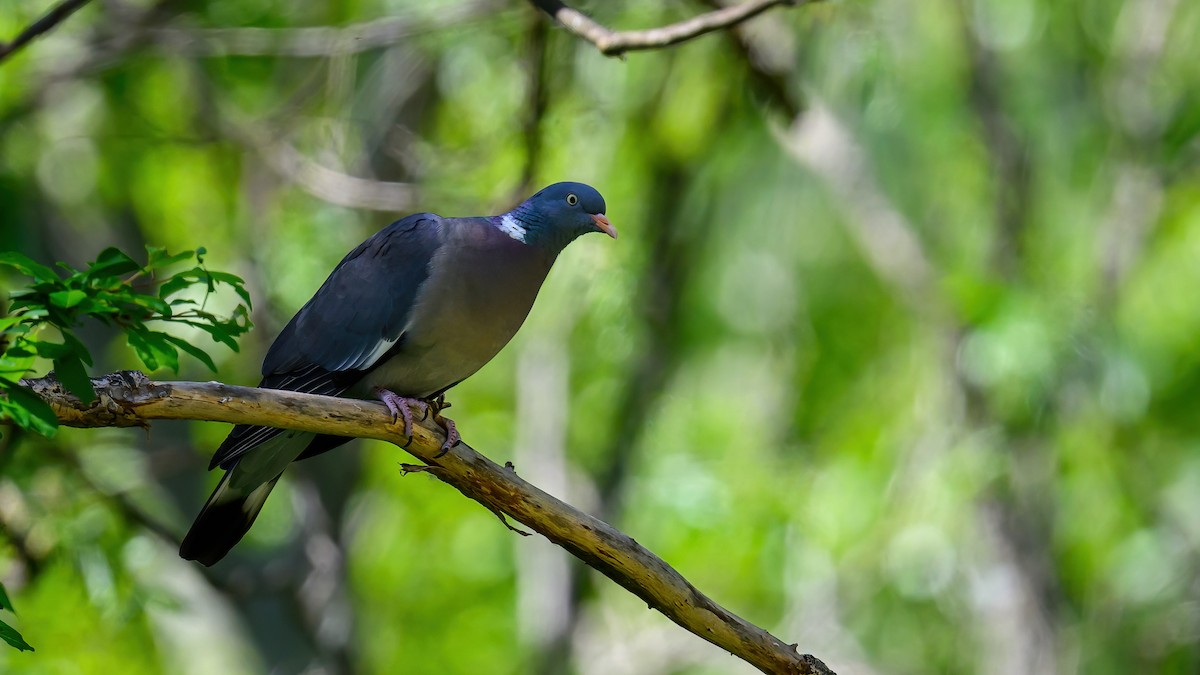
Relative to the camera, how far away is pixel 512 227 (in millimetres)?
4324

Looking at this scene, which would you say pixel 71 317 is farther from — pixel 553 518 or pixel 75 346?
pixel 553 518

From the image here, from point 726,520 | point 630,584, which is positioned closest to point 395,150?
point 726,520

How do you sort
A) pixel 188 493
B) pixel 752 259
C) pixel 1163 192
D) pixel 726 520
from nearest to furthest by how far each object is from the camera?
pixel 188 493, pixel 726 520, pixel 1163 192, pixel 752 259

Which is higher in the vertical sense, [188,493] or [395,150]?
[395,150]

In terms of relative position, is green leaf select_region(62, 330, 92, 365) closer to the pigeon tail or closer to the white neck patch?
the pigeon tail

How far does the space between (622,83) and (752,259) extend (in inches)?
207

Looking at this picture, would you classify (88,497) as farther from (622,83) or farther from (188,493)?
(622,83)

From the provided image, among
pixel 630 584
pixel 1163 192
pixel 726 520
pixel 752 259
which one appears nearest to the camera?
pixel 630 584

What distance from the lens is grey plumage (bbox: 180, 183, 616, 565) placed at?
13.1 feet

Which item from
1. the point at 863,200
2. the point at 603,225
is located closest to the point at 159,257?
the point at 603,225

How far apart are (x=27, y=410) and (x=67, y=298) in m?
0.24

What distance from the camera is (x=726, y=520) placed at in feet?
26.0

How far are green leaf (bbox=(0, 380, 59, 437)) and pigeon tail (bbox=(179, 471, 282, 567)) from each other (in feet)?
4.39

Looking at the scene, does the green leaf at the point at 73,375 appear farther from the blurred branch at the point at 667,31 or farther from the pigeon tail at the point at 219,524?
the blurred branch at the point at 667,31
